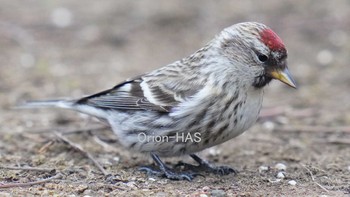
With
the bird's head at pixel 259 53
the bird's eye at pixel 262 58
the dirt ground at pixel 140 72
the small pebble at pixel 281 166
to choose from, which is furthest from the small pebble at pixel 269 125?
the bird's eye at pixel 262 58

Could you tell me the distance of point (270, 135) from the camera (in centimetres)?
632

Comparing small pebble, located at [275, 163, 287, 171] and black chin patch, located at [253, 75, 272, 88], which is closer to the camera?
black chin patch, located at [253, 75, 272, 88]

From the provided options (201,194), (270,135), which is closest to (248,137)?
(270,135)

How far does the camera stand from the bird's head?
15.8 ft

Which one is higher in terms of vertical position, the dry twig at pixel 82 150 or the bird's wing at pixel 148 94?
the bird's wing at pixel 148 94

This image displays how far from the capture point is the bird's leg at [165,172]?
5.05 metres

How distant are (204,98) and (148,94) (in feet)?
2.03

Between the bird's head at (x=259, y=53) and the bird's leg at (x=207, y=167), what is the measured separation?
0.73 metres

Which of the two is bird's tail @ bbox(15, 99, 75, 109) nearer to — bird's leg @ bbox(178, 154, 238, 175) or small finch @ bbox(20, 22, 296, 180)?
small finch @ bbox(20, 22, 296, 180)

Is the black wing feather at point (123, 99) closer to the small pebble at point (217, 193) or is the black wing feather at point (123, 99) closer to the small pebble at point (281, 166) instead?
the small pebble at point (217, 193)

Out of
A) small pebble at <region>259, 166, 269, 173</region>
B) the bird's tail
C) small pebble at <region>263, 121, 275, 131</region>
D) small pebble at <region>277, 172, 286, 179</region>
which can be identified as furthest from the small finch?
small pebble at <region>263, 121, 275, 131</region>

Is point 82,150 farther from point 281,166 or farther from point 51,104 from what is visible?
point 281,166

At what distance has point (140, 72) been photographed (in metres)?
7.98

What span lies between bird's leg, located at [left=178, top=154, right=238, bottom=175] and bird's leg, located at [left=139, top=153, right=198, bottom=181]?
21cm
